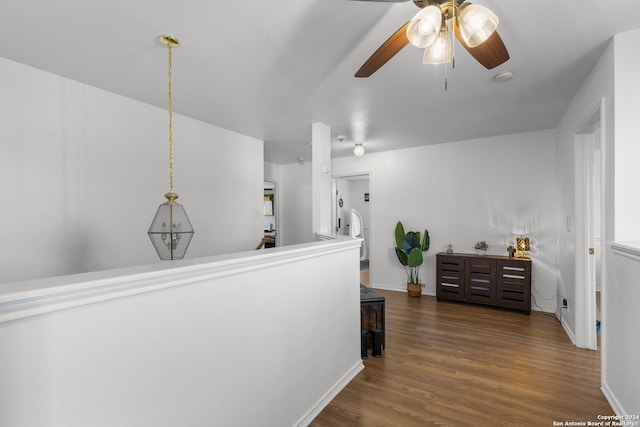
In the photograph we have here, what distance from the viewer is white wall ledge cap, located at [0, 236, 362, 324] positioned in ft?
2.39

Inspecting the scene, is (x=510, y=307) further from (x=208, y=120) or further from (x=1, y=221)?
(x=1, y=221)

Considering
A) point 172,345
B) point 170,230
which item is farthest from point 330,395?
point 170,230

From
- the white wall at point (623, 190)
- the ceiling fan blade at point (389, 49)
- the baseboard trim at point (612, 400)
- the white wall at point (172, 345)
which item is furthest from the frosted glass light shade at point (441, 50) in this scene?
the baseboard trim at point (612, 400)

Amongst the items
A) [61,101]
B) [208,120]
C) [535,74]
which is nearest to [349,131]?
[208,120]

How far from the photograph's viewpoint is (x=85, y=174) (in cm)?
248

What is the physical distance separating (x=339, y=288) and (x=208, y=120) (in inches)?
98.4

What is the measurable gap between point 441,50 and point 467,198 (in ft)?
11.7

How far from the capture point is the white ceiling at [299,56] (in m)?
1.62

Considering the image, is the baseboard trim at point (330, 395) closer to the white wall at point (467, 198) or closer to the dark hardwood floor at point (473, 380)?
the dark hardwood floor at point (473, 380)

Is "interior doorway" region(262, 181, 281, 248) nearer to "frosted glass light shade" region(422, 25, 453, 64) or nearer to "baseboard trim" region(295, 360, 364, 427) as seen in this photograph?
"baseboard trim" region(295, 360, 364, 427)

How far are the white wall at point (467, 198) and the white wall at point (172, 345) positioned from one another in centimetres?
331

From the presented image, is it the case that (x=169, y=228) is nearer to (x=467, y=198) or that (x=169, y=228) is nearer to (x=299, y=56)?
(x=299, y=56)

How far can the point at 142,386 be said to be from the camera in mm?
1000

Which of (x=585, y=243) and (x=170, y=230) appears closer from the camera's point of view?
(x=170, y=230)
